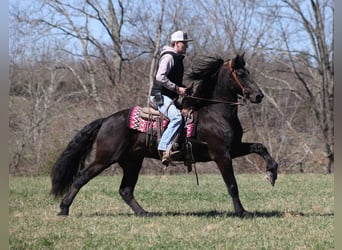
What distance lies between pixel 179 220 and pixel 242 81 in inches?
91.7

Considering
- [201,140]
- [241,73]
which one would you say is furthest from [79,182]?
[241,73]

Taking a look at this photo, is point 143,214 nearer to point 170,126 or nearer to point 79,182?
point 79,182

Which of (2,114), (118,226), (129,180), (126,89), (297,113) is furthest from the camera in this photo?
(297,113)

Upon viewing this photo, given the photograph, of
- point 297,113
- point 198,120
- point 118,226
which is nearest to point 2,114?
point 118,226

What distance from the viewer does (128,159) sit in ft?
31.7

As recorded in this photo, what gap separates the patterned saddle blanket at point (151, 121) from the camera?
9.15m

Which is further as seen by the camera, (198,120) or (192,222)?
(198,120)

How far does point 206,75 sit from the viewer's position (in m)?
9.51

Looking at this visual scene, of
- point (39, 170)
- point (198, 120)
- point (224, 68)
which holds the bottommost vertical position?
point (39, 170)

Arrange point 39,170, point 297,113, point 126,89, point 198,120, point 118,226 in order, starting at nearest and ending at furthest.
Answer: point 118,226
point 198,120
point 39,170
point 126,89
point 297,113

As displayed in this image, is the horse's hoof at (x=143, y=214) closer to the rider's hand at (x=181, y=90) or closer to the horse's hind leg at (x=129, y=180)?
the horse's hind leg at (x=129, y=180)

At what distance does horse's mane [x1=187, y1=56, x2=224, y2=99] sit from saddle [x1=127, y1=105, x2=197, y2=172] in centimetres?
38

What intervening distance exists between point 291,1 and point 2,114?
24591mm

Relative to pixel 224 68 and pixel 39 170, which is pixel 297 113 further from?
pixel 224 68
